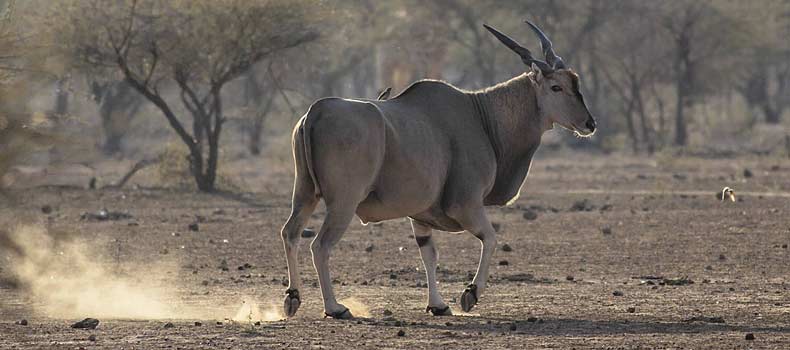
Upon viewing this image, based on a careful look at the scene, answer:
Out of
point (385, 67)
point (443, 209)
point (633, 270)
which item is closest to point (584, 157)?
point (385, 67)

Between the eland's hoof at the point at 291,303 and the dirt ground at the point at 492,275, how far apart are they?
0.61 ft

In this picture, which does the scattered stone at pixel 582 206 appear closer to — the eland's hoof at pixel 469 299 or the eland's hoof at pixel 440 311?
the eland's hoof at pixel 440 311

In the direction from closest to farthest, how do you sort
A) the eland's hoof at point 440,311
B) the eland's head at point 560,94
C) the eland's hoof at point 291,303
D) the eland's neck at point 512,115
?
the eland's hoof at point 291,303
the eland's hoof at point 440,311
the eland's head at point 560,94
the eland's neck at point 512,115

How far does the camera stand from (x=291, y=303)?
457 inches

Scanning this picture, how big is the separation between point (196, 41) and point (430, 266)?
1911 centimetres

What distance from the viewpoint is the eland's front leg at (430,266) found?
481 inches

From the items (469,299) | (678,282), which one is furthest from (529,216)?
(469,299)

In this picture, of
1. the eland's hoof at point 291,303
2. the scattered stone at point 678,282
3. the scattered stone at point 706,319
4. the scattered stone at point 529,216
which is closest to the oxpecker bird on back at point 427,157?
the eland's hoof at point 291,303

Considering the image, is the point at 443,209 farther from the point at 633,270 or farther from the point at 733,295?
the point at 633,270

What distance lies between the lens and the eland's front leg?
481 inches

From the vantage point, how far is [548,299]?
526 inches

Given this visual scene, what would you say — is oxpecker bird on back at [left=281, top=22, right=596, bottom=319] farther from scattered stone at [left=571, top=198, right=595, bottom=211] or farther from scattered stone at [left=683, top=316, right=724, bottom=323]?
scattered stone at [left=571, top=198, right=595, bottom=211]

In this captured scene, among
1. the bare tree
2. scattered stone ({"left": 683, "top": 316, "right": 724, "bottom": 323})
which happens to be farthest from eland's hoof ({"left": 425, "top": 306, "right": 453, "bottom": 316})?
the bare tree

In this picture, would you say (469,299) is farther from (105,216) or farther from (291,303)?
(105,216)
